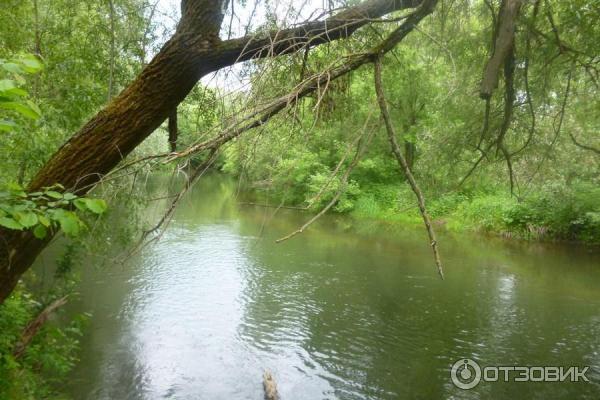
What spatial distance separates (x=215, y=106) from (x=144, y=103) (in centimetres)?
55

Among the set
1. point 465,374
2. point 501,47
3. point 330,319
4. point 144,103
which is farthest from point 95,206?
point 330,319

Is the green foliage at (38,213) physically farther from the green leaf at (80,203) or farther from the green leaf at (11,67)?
the green leaf at (11,67)

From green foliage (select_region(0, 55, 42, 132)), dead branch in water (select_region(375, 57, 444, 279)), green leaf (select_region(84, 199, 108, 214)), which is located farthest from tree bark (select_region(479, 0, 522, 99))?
green foliage (select_region(0, 55, 42, 132))

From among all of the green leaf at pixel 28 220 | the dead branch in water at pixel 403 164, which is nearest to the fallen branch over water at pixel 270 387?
the dead branch in water at pixel 403 164

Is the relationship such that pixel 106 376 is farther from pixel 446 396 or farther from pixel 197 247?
pixel 197 247

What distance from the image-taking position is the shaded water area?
21.0ft

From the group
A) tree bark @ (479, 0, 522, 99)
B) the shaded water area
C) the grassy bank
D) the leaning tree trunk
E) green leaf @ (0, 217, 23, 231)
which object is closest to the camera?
green leaf @ (0, 217, 23, 231)

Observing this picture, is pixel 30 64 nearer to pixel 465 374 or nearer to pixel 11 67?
pixel 11 67

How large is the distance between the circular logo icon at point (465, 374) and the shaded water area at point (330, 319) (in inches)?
4.5

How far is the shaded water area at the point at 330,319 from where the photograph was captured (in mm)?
6410

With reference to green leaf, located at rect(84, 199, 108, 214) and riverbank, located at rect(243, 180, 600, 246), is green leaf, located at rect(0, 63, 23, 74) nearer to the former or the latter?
green leaf, located at rect(84, 199, 108, 214)

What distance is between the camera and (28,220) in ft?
4.80

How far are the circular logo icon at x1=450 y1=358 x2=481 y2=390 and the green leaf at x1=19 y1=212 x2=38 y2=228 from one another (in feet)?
21.0

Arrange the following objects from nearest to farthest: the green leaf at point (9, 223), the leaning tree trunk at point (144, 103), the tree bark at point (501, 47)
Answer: the green leaf at point (9, 223), the tree bark at point (501, 47), the leaning tree trunk at point (144, 103)
